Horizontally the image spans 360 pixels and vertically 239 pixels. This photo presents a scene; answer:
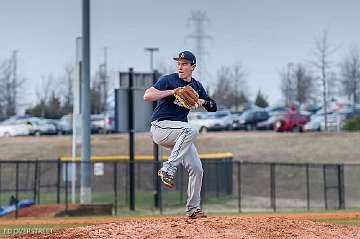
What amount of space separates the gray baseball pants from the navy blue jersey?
0.27 ft

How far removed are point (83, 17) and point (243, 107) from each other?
56290 millimetres

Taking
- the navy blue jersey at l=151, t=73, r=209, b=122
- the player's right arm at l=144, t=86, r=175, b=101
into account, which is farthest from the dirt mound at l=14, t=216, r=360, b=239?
the player's right arm at l=144, t=86, r=175, b=101

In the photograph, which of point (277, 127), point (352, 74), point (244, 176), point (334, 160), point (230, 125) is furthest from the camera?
point (352, 74)

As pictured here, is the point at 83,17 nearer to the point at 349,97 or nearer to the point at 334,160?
the point at 334,160

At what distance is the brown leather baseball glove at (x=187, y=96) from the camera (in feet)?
30.5

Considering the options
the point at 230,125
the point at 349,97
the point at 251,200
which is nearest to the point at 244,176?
the point at 251,200

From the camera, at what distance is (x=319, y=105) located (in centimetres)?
7581

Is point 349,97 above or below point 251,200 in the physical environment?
above

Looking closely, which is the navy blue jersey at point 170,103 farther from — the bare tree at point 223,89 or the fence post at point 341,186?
the bare tree at point 223,89

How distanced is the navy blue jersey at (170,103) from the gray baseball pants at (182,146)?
3.2 inches

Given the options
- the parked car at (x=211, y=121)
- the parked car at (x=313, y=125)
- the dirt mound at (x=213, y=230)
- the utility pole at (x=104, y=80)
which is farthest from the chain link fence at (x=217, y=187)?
the utility pole at (x=104, y=80)

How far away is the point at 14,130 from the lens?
54.7 meters

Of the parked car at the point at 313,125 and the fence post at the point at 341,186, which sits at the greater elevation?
the parked car at the point at 313,125

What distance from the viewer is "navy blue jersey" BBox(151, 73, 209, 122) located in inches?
379
